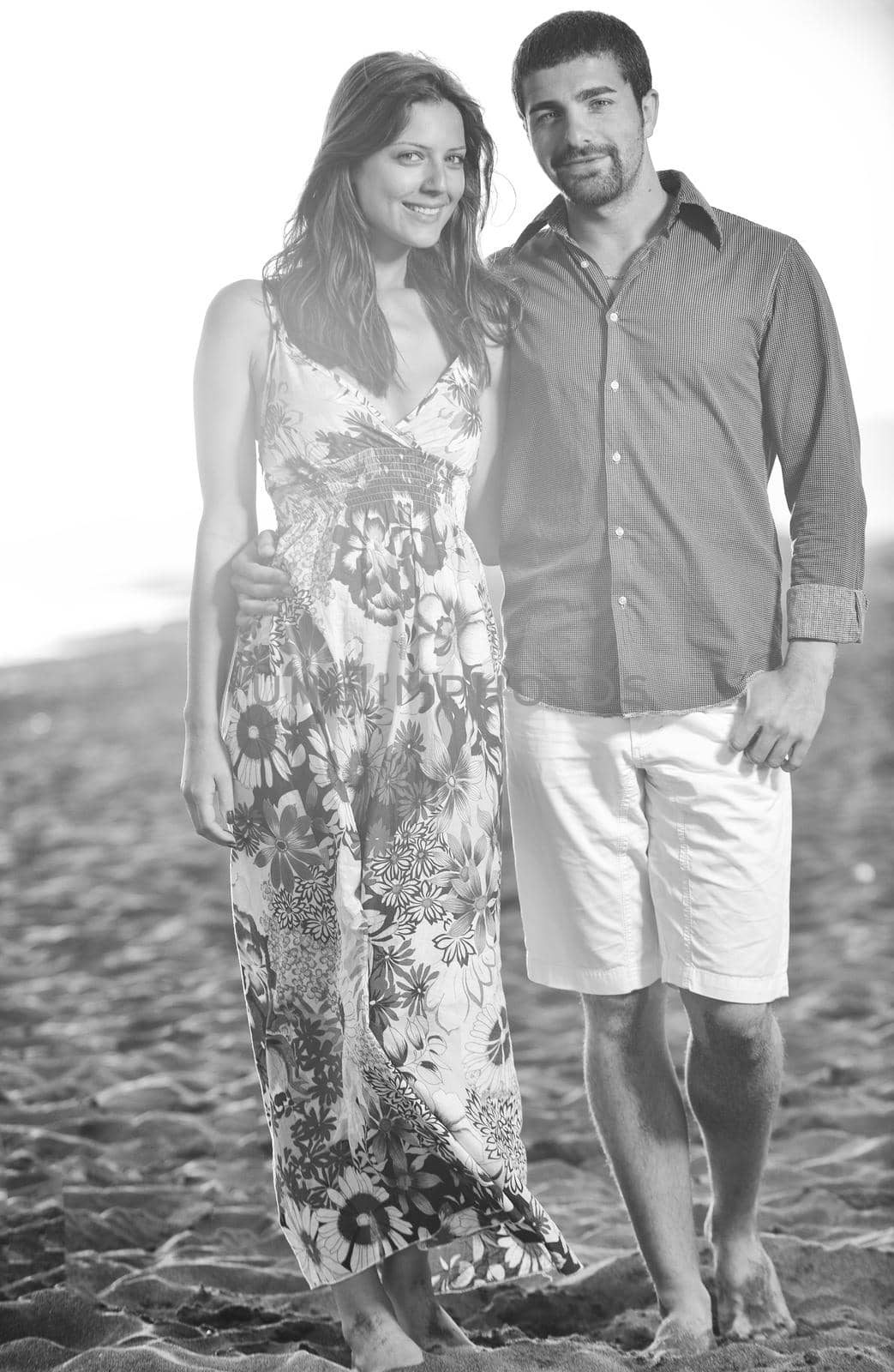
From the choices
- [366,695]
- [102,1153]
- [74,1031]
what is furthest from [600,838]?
[74,1031]

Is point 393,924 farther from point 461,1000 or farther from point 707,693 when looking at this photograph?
point 707,693

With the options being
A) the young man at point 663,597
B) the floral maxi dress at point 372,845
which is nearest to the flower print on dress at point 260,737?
the floral maxi dress at point 372,845

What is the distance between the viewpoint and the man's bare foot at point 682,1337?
1996 mm

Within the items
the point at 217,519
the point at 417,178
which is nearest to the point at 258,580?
the point at 217,519

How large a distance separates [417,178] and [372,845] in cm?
92

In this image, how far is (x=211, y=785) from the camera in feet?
6.34

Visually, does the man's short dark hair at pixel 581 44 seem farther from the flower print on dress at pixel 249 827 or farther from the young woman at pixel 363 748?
the flower print on dress at pixel 249 827

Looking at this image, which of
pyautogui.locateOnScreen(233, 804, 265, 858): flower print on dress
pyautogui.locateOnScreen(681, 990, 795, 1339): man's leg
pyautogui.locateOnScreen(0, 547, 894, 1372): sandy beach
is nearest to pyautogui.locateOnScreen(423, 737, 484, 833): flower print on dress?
pyautogui.locateOnScreen(233, 804, 265, 858): flower print on dress

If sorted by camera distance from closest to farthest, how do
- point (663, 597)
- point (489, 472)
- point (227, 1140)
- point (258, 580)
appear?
point (258, 580), point (663, 597), point (489, 472), point (227, 1140)

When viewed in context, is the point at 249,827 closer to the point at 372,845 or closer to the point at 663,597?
the point at 372,845

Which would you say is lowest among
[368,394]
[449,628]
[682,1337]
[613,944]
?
[682,1337]

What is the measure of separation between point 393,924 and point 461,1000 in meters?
0.15

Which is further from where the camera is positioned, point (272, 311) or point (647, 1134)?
point (647, 1134)

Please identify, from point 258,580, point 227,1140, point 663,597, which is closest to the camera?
point 258,580
